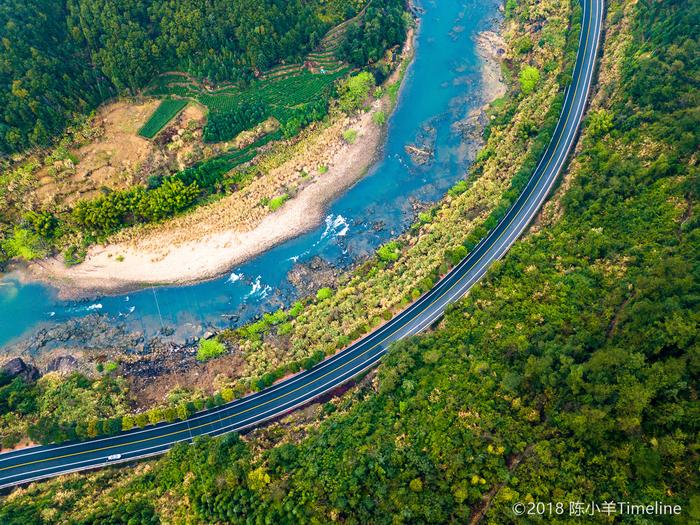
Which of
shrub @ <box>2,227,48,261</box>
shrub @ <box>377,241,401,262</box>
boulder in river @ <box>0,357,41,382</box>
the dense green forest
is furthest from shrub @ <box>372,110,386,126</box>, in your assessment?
boulder in river @ <box>0,357,41,382</box>

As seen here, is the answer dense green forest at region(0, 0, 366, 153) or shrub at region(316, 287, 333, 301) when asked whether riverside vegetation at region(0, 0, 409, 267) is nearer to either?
dense green forest at region(0, 0, 366, 153)

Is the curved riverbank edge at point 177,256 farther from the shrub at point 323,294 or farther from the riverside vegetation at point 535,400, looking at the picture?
the riverside vegetation at point 535,400

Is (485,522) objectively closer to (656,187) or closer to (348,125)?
(656,187)

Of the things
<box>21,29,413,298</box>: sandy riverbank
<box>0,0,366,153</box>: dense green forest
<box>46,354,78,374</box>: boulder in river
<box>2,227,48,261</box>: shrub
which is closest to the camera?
<box>46,354,78,374</box>: boulder in river

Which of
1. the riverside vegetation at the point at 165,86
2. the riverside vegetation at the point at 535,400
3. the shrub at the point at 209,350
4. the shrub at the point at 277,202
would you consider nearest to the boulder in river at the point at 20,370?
the riverside vegetation at the point at 535,400

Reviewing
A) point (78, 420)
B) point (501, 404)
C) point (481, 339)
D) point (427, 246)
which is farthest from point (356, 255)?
point (78, 420)
